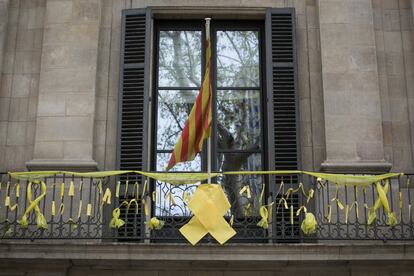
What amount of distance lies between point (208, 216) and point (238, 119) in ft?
7.95

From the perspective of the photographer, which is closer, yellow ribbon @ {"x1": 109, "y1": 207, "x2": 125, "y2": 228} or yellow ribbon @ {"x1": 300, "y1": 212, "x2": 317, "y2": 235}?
yellow ribbon @ {"x1": 300, "y1": 212, "x2": 317, "y2": 235}

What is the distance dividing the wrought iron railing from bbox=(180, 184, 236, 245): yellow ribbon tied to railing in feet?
0.76

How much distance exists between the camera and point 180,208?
42.2 feet

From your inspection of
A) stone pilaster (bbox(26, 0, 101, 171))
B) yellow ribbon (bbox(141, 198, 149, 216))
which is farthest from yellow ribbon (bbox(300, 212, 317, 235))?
stone pilaster (bbox(26, 0, 101, 171))

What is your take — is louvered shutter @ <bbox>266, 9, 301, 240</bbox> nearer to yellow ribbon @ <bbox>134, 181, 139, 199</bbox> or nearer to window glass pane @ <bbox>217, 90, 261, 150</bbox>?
window glass pane @ <bbox>217, 90, 261, 150</bbox>

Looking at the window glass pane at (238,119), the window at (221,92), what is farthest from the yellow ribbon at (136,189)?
the window glass pane at (238,119)

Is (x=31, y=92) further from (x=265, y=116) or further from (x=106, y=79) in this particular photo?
(x=265, y=116)

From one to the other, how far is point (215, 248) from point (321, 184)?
1905 millimetres

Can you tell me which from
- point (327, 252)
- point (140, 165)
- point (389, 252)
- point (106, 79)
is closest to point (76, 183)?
point (140, 165)

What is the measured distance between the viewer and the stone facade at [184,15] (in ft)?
43.2

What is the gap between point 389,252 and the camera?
11.7m

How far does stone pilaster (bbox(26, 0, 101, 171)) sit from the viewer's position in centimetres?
1309

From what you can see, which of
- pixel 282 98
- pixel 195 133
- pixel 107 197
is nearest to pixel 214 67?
pixel 282 98

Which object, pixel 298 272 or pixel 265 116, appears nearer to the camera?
pixel 298 272
